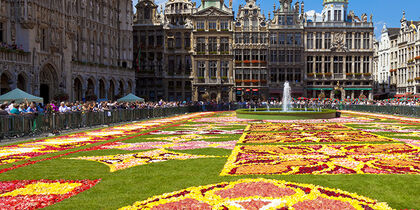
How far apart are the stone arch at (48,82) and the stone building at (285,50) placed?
1535 inches

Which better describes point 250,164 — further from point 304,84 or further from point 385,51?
point 385,51

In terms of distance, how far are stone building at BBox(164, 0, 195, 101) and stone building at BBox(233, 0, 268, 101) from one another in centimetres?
797

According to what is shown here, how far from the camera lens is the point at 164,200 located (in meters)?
7.20

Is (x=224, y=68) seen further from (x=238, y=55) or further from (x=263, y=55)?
(x=263, y=55)

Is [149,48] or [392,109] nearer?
[392,109]

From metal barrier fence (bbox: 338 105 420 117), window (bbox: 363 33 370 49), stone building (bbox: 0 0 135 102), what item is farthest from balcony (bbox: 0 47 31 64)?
window (bbox: 363 33 370 49)

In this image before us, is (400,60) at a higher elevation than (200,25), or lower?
lower

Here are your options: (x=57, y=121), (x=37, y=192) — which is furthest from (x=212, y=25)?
(x=37, y=192)

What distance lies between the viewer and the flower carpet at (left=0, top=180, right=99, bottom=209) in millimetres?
7250

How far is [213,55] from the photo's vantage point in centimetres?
7169

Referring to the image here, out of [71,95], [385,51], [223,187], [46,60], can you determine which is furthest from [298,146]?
[385,51]

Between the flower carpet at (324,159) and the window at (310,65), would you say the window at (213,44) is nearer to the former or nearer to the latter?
the window at (310,65)

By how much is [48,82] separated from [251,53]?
→ 37.7 m

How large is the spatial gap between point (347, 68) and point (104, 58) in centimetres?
4185
